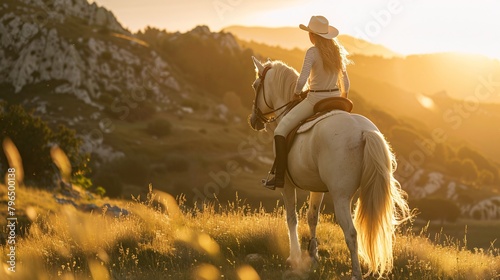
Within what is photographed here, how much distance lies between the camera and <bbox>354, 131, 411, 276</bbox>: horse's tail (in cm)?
741

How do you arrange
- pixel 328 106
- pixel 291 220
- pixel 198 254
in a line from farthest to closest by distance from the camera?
1. pixel 291 220
2. pixel 198 254
3. pixel 328 106

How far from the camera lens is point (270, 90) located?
10.3 metres

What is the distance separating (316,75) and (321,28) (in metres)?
0.77

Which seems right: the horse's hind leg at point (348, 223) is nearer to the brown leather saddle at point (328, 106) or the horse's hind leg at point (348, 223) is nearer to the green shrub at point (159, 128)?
the brown leather saddle at point (328, 106)

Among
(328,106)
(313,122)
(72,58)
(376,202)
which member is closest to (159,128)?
(72,58)

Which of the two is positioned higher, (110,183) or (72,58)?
(72,58)

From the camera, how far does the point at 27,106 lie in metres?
91.9

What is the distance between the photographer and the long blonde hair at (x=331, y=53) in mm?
8812

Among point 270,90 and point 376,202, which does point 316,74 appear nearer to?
point 270,90

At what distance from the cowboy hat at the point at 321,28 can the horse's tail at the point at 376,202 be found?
2.11m

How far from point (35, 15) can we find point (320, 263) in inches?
4957

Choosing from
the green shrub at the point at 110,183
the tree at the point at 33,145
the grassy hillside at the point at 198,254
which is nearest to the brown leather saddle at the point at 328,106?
the grassy hillside at the point at 198,254

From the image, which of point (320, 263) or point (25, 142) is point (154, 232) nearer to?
point (320, 263)

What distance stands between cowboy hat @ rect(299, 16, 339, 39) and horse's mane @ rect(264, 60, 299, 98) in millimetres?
1103
